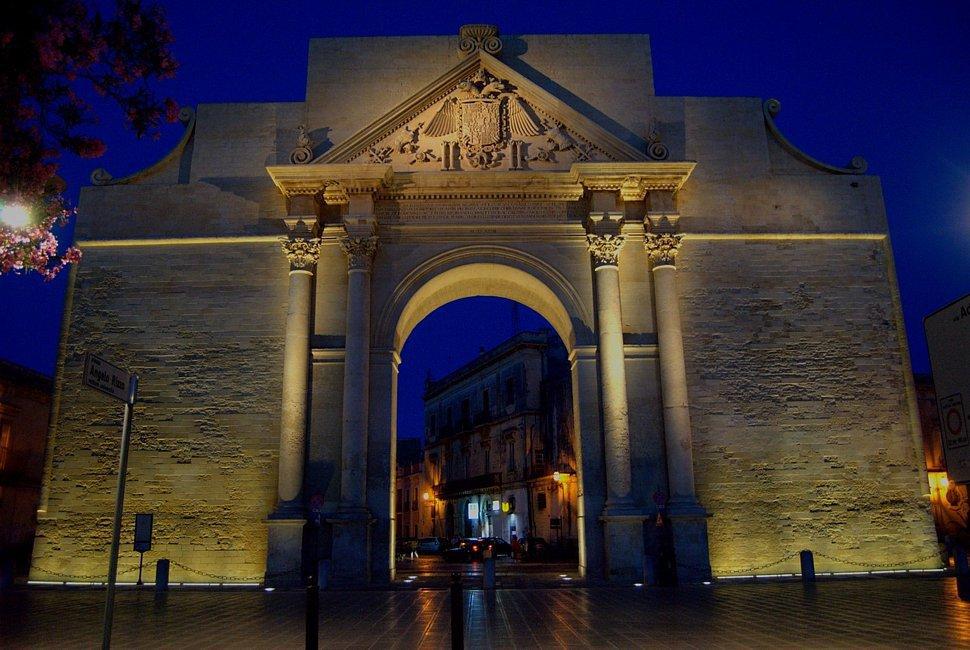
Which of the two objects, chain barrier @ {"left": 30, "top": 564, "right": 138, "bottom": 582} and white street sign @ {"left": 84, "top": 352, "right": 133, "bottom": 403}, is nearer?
white street sign @ {"left": 84, "top": 352, "right": 133, "bottom": 403}

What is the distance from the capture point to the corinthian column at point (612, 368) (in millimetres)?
16625

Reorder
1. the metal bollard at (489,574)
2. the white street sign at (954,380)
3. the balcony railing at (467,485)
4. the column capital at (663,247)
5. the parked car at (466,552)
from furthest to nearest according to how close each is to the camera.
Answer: the balcony railing at (467,485), the parked car at (466,552), the column capital at (663,247), the metal bollard at (489,574), the white street sign at (954,380)

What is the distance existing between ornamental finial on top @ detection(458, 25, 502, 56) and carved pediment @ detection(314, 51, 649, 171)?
1.50 ft

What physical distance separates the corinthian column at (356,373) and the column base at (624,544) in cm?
524

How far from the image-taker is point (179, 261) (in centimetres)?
1875

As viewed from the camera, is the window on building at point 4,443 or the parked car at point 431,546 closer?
the window on building at point 4,443

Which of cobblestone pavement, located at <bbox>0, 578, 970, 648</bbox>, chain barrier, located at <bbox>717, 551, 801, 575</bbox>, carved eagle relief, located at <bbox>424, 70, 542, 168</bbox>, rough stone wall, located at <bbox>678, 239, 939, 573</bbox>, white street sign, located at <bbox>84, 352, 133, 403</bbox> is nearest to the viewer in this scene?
white street sign, located at <bbox>84, 352, 133, 403</bbox>

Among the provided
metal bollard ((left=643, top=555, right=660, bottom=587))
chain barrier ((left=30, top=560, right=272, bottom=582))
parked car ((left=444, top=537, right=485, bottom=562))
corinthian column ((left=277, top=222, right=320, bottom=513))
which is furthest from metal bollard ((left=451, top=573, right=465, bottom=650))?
parked car ((left=444, top=537, right=485, bottom=562))

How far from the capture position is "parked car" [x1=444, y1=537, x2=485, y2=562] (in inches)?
1222

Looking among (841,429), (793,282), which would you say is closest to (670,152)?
(793,282)

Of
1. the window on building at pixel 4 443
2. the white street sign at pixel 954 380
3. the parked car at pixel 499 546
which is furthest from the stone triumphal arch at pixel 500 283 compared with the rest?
the parked car at pixel 499 546

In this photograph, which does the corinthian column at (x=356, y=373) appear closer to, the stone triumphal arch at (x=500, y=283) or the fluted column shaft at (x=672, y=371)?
the stone triumphal arch at (x=500, y=283)

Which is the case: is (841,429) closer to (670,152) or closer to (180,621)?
(670,152)

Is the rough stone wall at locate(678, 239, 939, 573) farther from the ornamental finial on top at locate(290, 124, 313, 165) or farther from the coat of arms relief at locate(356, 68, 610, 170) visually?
the ornamental finial on top at locate(290, 124, 313, 165)
